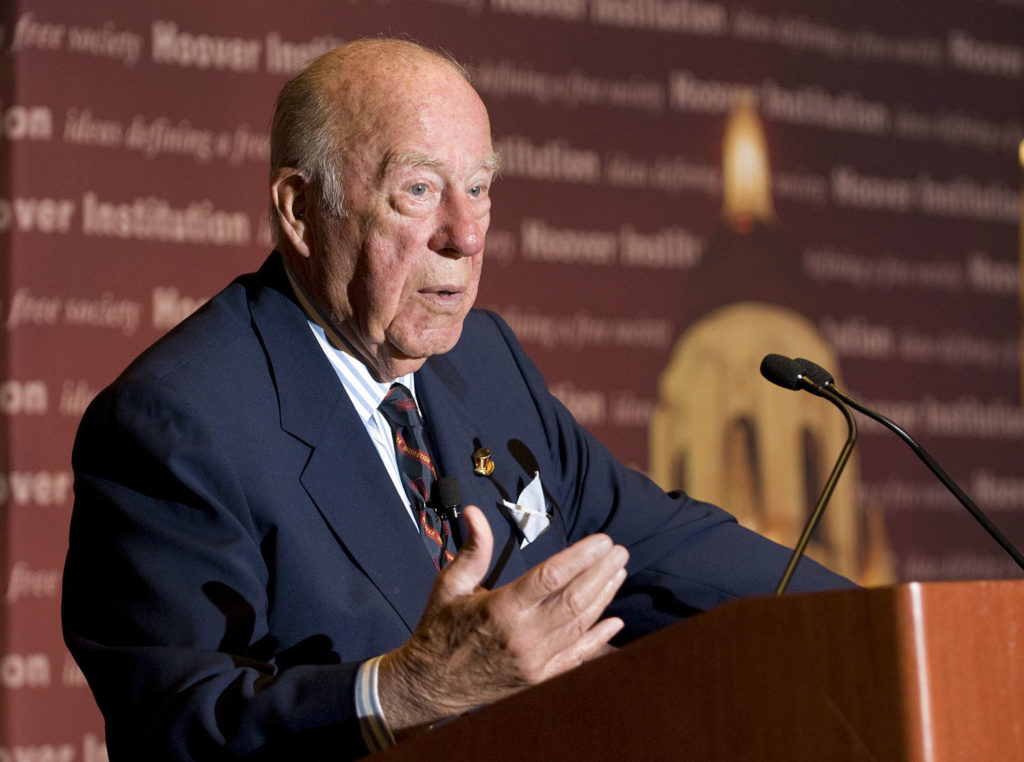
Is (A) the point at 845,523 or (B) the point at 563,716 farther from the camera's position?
(A) the point at 845,523

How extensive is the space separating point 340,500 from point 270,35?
225 cm

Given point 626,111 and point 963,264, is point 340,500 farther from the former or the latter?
point 963,264

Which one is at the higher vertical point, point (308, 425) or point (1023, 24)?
point (1023, 24)

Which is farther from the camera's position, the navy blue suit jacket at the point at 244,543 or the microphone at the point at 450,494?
the microphone at the point at 450,494

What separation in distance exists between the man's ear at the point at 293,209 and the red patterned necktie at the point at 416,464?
31 cm

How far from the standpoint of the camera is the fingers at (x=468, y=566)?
1434 millimetres

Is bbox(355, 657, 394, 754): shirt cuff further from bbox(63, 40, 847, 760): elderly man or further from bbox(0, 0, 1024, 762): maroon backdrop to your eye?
bbox(0, 0, 1024, 762): maroon backdrop

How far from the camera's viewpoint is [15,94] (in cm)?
341

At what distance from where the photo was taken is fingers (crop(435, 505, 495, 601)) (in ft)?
4.70

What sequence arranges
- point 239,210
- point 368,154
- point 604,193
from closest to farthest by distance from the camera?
point 368,154 < point 239,210 < point 604,193

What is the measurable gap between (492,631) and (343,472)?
645 mm

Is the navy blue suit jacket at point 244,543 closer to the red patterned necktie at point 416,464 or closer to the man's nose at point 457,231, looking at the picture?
the red patterned necktie at point 416,464

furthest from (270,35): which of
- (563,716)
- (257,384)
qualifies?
(563,716)

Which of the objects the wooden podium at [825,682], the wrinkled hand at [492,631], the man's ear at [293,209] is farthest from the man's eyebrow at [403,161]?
the wooden podium at [825,682]
